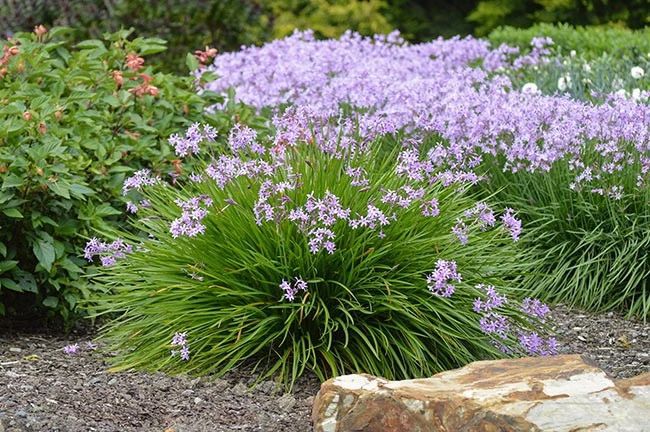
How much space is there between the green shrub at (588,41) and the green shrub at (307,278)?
5193 millimetres

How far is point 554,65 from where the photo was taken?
8.50 metres

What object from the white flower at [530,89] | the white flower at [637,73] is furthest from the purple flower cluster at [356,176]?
the white flower at [637,73]

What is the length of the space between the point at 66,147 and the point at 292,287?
132 cm

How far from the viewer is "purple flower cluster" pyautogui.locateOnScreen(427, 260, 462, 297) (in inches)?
150

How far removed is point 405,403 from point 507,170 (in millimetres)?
2949

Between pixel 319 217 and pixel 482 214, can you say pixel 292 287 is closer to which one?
pixel 319 217

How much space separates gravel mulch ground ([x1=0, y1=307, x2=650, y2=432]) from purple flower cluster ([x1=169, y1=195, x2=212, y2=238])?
0.60 metres

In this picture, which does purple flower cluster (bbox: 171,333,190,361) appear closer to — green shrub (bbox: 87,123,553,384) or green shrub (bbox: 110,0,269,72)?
green shrub (bbox: 87,123,553,384)

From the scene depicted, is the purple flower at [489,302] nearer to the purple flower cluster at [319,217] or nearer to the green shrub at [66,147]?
the purple flower cluster at [319,217]

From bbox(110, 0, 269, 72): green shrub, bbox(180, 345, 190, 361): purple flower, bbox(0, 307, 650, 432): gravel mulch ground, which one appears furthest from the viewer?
bbox(110, 0, 269, 72): green shrub

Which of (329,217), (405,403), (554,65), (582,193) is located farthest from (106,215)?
(554,65)

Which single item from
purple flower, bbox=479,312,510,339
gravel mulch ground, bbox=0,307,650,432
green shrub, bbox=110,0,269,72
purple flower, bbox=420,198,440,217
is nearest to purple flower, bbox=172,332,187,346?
gravel mulch ground, bbox=0,307,650,432

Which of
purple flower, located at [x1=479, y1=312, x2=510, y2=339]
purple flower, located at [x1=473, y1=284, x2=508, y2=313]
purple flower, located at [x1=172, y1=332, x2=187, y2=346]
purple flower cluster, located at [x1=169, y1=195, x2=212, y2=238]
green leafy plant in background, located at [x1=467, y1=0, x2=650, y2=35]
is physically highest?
purple flower cluster, located at [x1=169, y1=195, x2=212, y2=238]

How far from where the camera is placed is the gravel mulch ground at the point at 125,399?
367 centimetres
